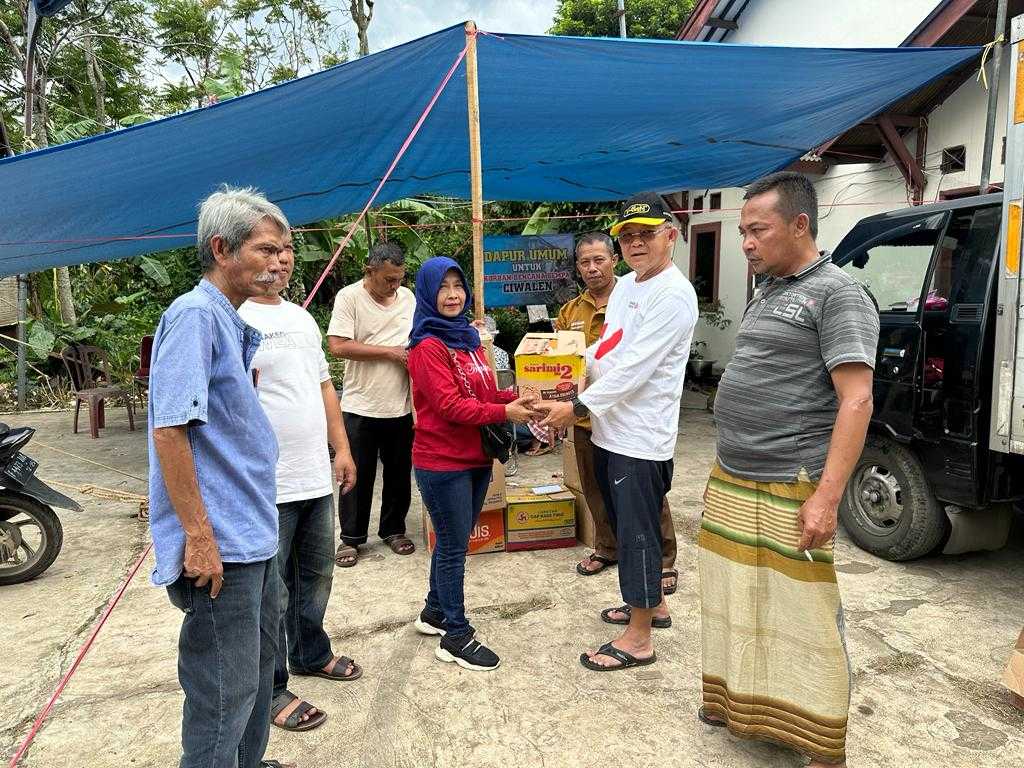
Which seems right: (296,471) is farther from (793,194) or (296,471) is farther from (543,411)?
(793,194)

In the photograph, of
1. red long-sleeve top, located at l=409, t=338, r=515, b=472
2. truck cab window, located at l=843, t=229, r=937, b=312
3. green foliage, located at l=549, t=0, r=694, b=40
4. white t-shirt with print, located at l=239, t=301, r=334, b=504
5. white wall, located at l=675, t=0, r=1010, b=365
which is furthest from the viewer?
green foliage, located at l=549, t=0, r=694, b=40

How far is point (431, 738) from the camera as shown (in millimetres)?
2361

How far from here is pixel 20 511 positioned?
3.90 meters

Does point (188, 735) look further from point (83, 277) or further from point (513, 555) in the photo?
point (83, 277)

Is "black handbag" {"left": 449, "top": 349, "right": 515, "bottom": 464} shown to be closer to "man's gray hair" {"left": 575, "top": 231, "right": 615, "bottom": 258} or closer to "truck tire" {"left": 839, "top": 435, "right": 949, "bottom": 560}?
"man's gray hair" {"left": 575, "top": 231, "right": 615, "bottom": 258}

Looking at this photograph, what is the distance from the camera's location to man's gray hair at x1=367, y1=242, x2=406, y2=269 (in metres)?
3.86

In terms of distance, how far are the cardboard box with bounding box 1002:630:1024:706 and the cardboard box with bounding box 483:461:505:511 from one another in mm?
2489

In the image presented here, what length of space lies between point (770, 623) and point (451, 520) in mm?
1204

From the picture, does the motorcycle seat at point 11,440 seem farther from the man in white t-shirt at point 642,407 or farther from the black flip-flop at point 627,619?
the black flip-flop at point 627,619

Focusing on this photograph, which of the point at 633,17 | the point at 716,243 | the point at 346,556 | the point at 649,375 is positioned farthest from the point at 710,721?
the point at 633,17

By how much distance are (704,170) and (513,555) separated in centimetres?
464

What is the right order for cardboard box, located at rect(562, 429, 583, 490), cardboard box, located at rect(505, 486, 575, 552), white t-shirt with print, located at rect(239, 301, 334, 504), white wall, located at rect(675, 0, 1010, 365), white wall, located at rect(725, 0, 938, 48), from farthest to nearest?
1. white wall, located at rect(725, 0, 938, 48)
2. white wall, located at rect(675, 0, 1010, 365)
3. cardboard box, located at rect(562, 429, 583, 490)
4. cardboard box, located at rect(505, 486, 575, 552)
5. white t-shirt with print, located at rect(239, 301, 334, 504)

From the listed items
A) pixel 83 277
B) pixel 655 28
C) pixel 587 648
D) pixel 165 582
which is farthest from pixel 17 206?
pixel 655 28

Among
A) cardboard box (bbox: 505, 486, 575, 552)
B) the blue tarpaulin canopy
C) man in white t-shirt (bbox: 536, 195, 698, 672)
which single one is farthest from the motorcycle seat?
man in white t-shirt (bbox: 536, 195, 698, 672)
